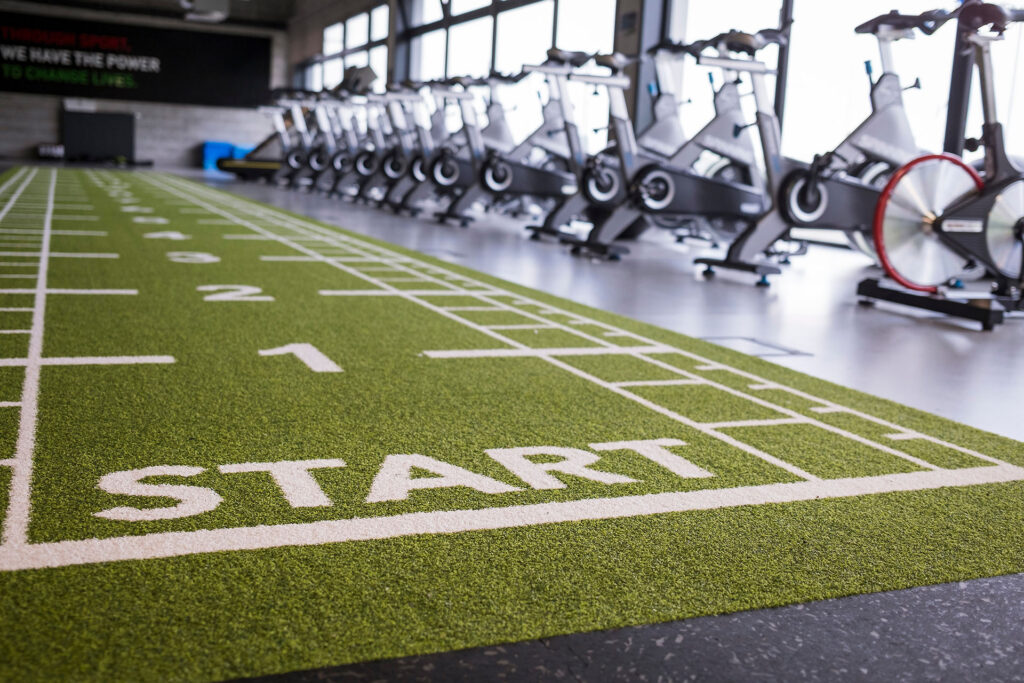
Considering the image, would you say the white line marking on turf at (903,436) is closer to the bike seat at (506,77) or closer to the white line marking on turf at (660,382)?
the white line marking on turf at (660,382)

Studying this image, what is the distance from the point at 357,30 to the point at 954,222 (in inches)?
682

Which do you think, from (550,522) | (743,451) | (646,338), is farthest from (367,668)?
(646,338)

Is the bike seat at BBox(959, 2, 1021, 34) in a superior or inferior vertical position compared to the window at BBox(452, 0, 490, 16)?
inferior

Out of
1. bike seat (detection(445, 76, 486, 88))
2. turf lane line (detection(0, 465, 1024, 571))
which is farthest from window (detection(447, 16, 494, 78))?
turf lane line (detection(0, 465, 1024, 571))

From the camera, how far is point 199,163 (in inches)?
990

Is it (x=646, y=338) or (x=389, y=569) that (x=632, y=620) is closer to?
(x=389, y=569)

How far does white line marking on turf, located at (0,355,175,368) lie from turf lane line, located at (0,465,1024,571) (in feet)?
4.40

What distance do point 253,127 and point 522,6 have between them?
1439cm

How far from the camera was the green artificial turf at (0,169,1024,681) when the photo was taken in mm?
1376

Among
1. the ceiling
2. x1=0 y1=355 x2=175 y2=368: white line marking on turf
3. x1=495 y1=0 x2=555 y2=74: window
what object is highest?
the ceiling

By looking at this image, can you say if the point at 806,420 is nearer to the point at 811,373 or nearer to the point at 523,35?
the point at 811,373

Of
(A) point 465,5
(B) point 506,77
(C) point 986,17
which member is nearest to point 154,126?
(A) point 465,5

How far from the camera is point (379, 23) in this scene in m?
18.6

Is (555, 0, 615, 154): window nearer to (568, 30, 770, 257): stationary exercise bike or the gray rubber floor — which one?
the gray rubber floor
